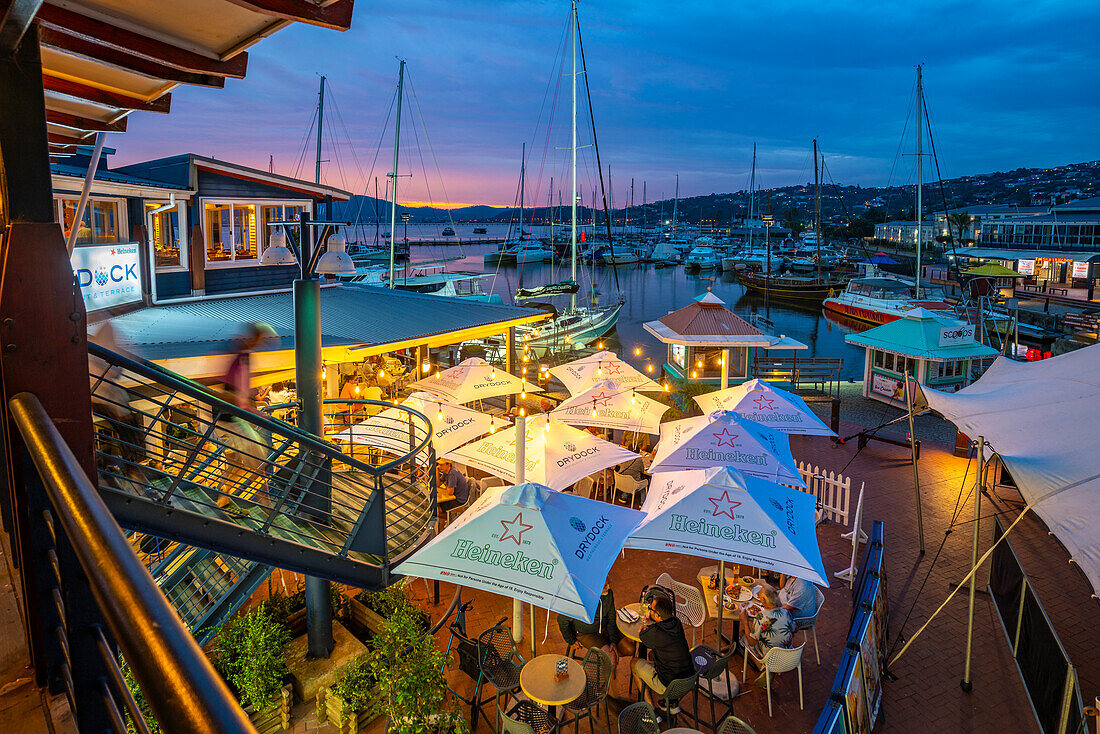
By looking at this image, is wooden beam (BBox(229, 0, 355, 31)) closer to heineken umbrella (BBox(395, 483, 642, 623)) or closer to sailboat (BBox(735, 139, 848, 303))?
heineken umbrella (BBox(395, 483, 642, 623))

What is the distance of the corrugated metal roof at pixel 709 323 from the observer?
1966 cm

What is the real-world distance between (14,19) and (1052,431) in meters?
8.80

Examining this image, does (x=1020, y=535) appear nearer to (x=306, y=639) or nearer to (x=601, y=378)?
(x=601, y=378)

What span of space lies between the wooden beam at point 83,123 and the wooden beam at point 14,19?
112 inches

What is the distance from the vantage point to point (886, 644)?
25.2 ft

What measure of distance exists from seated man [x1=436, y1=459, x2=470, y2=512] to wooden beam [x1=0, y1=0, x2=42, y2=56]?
29.5 ft

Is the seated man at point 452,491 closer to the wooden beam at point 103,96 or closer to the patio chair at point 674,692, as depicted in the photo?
the patio chair at point 674,692

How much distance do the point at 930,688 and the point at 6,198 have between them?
29.3 feet

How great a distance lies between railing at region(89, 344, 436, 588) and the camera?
15.1 ft

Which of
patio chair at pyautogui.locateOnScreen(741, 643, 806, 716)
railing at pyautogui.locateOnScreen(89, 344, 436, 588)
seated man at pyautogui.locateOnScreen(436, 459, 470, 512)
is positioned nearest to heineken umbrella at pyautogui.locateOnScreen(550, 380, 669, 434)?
seated man at pyautogui.locateOnScreen(436, 459, 470, 512)

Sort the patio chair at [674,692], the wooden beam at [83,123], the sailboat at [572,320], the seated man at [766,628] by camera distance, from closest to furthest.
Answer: the wooden beam at [83,123], the patio chair at [674,692], the seated man at [766,628], the sailboat at [572,320]

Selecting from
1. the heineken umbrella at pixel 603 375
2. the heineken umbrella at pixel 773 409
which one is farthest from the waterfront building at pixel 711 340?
the heineken umbrella at pixel 773 409

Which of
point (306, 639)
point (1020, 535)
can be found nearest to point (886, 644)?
point (1020, 535)

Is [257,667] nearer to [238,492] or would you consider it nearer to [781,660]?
[238,492]
